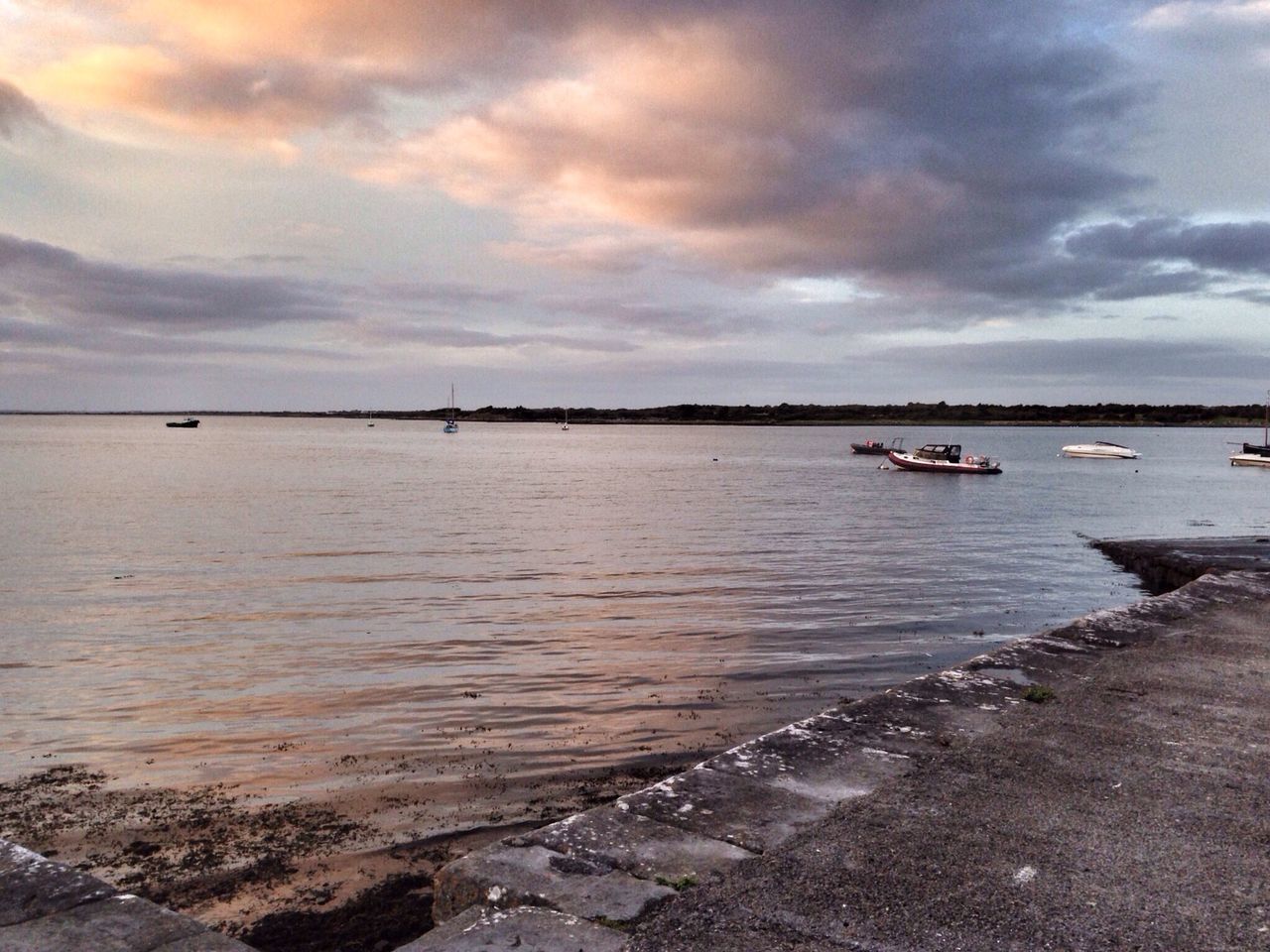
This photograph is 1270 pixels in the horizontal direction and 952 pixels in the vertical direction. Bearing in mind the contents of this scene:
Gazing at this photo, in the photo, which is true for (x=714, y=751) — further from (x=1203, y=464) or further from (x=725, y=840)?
(x=1203, y=464)

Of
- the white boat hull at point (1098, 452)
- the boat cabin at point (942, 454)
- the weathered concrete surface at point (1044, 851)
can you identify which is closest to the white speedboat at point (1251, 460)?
the white boat hull at point (1098, 452)

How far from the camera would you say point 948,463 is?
7075cm

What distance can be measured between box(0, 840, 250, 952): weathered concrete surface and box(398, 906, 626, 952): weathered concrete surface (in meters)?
0.90

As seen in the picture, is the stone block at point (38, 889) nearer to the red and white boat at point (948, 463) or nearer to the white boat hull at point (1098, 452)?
the red and white boat at point (948, 463)

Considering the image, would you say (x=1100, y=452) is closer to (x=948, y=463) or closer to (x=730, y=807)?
(x=948, y=463)

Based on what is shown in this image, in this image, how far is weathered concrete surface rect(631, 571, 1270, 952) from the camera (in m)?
3.95

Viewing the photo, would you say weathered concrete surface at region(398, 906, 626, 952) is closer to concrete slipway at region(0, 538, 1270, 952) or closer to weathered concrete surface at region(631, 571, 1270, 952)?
concrete slipway at region(0, 538, 1270, 952)

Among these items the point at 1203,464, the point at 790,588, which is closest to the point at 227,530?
the point at 790,588

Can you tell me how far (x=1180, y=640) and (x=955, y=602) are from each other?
807cm

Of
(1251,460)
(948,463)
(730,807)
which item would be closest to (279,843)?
(730,807)

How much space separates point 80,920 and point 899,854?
4.00 metres

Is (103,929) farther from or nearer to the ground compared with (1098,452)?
farther from the ground

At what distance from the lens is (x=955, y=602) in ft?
60.2

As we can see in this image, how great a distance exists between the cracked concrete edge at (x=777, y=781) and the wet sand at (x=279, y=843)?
53.4 inches
